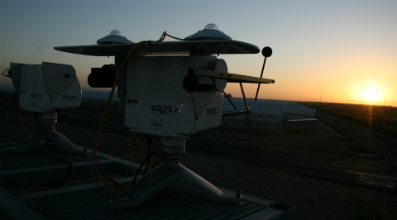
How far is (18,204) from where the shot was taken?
9.76 ft

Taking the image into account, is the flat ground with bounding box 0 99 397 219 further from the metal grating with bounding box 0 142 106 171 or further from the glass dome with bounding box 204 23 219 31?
the glass dome with bounding box 204 23 219 31

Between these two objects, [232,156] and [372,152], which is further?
[372,152]

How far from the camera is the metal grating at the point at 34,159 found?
4.70 metres

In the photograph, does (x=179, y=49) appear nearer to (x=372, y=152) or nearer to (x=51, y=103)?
(x=51, y=103)

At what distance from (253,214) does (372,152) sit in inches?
879

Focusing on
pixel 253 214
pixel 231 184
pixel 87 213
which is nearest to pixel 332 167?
pixel 231 184

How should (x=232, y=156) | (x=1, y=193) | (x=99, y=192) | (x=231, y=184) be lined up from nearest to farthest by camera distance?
(x=1, y=193) → (x=99, y=192) → (x=231, y=184) → (x=232, y=156)

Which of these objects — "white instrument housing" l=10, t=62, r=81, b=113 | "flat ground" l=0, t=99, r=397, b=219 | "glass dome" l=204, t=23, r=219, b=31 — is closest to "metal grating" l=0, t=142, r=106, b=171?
"white instrument housing" l=10, t=62, r=81, b=113

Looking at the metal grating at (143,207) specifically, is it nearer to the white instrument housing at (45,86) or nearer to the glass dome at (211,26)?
the glass dome at (211,26)

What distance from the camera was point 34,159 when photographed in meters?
5.19

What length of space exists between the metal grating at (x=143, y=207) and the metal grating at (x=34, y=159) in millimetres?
1667

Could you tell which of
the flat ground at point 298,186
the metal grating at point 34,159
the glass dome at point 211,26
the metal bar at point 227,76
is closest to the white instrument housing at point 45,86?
the metal grating at point 34,159

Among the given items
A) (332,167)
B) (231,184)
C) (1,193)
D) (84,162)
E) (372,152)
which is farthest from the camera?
(372,152)

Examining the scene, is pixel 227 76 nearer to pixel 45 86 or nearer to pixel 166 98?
pixel 166 98
